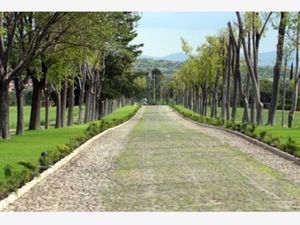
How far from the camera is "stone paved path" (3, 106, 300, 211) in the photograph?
10047 mm

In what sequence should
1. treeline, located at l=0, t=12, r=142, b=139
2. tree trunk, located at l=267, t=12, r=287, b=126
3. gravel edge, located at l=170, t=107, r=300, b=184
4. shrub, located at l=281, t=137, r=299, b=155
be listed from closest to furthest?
gravel edge, located at l=170, t=107, r=300, b=184 < shrub, located at l=281, t=137, r=299, b=155 < treeline, located at l=0, t=12, r=142, b=139 < tree trunk, located at l=267, t=12, r=287, b=126

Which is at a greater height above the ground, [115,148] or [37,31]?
[37,31]

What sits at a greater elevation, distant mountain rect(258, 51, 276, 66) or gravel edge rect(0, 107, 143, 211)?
distant mountain rect(258, 51, 276, 66)

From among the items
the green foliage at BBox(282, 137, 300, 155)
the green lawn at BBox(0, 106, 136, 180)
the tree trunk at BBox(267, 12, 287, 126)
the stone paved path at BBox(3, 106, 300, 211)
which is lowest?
the green lawn at BBox(0, 106, 136, 180)

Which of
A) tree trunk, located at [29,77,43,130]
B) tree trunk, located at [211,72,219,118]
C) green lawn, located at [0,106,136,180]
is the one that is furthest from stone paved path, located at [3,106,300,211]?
tree trunk, located at [211,72,219,118]

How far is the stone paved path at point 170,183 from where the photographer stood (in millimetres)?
10047

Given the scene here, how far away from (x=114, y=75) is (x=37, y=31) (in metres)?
34.6

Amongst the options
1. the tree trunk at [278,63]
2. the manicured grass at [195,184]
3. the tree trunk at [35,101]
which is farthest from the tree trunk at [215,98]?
the manicured grass at [195,184]

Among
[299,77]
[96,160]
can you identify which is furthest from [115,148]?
[299,77]

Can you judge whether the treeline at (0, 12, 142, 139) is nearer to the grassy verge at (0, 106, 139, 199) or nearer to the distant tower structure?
the grassy verge at (0, 106, 139, 199)

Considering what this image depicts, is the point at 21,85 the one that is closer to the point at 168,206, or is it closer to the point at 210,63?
the point at 168,206

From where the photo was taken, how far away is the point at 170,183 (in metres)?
12.7

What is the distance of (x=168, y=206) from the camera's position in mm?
9859

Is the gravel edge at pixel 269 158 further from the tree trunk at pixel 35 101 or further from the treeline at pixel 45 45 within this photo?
the tree trunk at pixel 35 101
